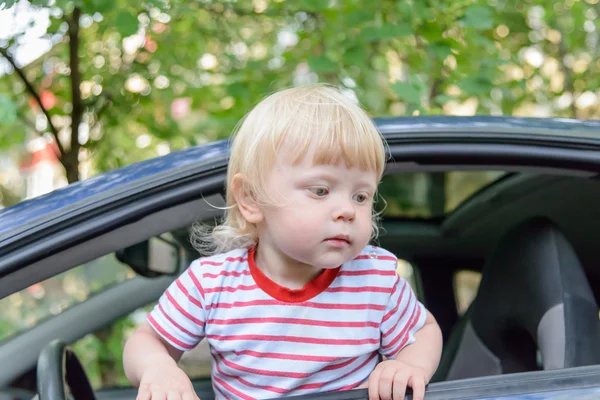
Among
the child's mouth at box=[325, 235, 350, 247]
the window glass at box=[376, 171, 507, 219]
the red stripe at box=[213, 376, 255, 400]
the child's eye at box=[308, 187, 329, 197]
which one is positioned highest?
the child's eye at box=[308, 187, 329, 197]

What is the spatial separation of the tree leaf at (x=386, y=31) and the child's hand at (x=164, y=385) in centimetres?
165

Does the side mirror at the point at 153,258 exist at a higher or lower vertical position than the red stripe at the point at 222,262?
lower

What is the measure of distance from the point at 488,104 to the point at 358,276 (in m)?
2.07

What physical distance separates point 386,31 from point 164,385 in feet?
5.67

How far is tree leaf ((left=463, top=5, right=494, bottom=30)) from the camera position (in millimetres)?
2471

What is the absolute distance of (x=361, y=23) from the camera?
8.95ft

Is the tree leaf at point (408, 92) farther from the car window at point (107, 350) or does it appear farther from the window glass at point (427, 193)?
the car window at point (107, 350)

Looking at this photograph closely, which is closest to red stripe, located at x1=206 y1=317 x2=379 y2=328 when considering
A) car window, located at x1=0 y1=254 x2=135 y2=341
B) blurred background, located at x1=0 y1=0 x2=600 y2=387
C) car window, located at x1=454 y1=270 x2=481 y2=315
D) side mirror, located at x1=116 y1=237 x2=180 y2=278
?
side mirror, located at x1=116 y1=237 x2=180 y2=278

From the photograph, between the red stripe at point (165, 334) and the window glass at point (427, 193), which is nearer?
the red stripe at point (165, 334)

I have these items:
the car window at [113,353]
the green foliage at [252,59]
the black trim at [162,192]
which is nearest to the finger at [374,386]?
the black trim at [162,192]

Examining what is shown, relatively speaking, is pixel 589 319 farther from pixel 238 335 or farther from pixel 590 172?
pixel 238 335

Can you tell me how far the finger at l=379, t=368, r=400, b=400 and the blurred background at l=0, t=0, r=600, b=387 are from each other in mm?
1246

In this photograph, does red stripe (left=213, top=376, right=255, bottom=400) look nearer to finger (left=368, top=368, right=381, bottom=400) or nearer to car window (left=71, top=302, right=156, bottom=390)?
finger (left=368, top=368, right=381, bottom=400)

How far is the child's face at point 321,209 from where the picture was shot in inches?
51.7
